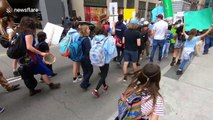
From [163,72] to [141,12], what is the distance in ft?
90.1

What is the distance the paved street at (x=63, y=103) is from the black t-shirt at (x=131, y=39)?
1062mm

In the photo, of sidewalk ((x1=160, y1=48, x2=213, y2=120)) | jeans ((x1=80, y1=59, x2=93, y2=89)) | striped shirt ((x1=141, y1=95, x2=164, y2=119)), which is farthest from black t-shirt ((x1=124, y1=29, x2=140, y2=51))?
striped shirt ((x1=141, y1=95, x2=164, y2=119))

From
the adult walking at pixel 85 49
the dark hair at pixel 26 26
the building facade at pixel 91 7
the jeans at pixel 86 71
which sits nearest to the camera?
the dark hair at pixel 26 26

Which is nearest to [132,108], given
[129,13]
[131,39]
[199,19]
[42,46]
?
[131,39]

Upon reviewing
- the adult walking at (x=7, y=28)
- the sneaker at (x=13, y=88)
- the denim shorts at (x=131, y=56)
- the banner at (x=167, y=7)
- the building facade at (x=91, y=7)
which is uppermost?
the building facade at (x=91, y=7)

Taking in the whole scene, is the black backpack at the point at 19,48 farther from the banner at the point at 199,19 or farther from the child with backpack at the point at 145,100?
the banner at the point at 199,19

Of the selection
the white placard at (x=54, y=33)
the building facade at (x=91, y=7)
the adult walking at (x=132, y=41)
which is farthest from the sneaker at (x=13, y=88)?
the building facade at (x=91, y=7)

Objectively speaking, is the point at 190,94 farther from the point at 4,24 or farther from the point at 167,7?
the point at 4,24

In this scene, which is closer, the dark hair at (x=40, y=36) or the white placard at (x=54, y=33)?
the dark hair at (x=40, y=36)

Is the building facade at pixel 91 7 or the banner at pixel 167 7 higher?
the building facade at pixel 91 7

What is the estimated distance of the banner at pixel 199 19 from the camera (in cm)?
384

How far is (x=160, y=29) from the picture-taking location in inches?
193

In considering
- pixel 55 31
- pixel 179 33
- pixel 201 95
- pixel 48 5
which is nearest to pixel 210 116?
pixel 201 95

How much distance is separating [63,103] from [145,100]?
2302mm
